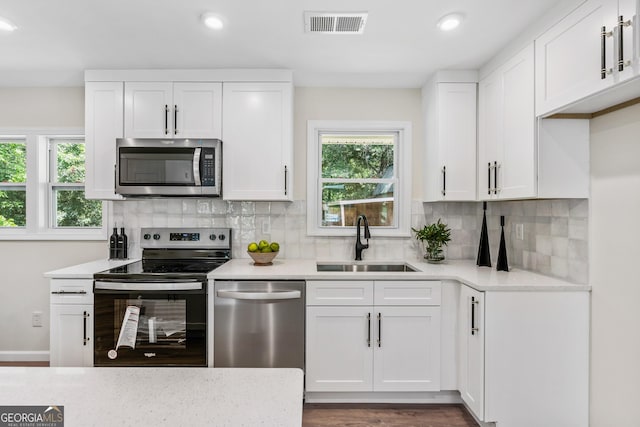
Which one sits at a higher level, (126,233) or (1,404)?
(126,233)

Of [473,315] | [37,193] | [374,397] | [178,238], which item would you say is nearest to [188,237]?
[178,238]

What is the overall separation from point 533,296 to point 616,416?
26.7 inches

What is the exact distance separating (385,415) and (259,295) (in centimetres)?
115

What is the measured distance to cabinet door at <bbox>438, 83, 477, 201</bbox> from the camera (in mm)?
2805

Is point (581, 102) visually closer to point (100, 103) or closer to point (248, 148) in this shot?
point (248, 148)

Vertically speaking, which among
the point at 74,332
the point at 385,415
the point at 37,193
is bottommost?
the point at 385,415

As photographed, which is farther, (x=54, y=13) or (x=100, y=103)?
(x=100, y=103)

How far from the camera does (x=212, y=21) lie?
83.9 inches

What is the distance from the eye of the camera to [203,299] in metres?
2.42

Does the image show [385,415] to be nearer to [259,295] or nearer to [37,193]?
[259,295]

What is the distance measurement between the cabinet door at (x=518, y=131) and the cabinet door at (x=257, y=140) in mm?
1521

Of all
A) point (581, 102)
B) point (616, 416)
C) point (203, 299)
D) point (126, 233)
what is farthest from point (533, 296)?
point (126, 233)

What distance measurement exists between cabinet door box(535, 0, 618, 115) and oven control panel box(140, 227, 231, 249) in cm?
246

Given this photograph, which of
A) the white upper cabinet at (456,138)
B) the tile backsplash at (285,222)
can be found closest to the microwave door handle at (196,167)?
the tile backsplash at (285,222)
